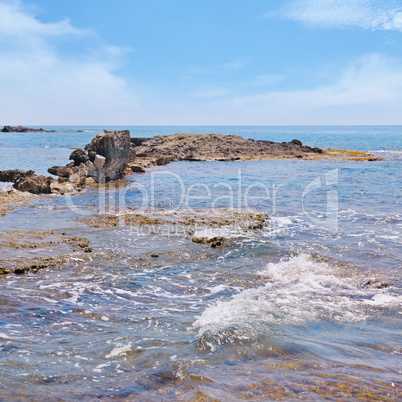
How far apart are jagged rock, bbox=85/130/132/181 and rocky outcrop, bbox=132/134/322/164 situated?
16196 millimetres

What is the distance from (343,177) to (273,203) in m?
→ 14.9

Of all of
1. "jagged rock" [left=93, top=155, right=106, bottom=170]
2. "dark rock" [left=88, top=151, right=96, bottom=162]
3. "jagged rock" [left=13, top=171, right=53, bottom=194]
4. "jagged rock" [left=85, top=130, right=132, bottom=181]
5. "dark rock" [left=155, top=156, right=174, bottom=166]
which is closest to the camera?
"jagged rock" [left=13, top=171, right=53, bottom=194]

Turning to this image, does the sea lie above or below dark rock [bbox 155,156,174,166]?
below

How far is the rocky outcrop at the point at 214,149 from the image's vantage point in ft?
165

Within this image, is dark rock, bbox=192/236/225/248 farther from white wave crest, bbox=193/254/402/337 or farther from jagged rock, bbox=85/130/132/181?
jagged rock, bbox=85/130/132/181

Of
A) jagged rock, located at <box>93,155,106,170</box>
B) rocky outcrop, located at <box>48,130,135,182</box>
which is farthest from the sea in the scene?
jagged rock, located at <box>93,155,106,170</box>

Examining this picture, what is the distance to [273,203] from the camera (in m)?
19.6

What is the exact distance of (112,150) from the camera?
28.7 meters

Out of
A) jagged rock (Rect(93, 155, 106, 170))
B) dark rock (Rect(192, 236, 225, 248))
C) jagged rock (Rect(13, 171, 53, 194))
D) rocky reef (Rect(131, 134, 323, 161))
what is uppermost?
rocky reef (Rect(131, 134, 323, 161))

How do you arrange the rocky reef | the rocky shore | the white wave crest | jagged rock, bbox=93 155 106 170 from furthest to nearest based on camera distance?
1. the rocky reef
2. jagged rock, bbox=93 155 106 170
3. the rocky shore
4. the white wave crest

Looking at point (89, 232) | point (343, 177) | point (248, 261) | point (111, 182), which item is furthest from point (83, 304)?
point (343, 177)

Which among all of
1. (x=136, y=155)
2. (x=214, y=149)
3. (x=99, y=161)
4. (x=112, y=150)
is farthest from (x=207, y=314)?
(x=214, y=149)

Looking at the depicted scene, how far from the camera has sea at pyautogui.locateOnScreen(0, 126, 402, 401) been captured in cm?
462

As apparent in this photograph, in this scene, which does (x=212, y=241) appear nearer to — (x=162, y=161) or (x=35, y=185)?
(x=35, y=185)
